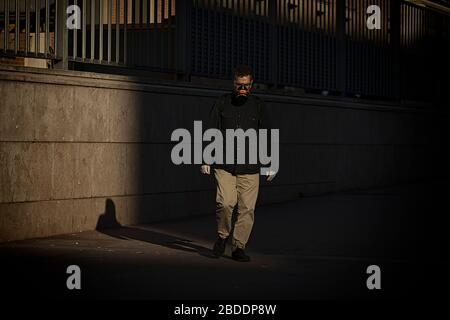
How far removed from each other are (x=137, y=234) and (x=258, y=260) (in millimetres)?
2452

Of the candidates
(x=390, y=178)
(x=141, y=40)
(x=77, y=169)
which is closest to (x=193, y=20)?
(x=141, y=40)

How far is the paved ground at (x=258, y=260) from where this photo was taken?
24.6ft

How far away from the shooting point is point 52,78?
10.9 m

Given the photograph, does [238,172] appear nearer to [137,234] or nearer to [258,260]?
[258,260]

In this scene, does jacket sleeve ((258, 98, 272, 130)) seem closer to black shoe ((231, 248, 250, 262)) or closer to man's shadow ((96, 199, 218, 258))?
black shoe ((231, 248, 250, 262))

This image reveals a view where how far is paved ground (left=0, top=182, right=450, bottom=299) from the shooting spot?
7.51m

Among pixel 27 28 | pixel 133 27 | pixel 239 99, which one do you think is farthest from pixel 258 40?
pixel 239 99

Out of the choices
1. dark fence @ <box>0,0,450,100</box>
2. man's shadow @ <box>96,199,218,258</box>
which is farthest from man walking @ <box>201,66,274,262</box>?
dark fence @ <box>0,0,450,100</box>

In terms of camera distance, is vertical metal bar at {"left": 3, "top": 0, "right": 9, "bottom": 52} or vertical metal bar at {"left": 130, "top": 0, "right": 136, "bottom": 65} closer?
vertical metal bar at {"left": 3, "top": 0, "right": 9, "bottom": 52}

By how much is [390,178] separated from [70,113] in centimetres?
1033

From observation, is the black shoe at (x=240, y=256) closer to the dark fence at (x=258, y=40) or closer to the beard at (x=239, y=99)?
the beard at (x=239, y=99)

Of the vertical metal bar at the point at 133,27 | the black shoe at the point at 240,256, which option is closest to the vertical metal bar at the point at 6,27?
the vertical metal bar at the point at 133,27

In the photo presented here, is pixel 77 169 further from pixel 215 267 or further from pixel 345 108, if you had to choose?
pixel 345 108

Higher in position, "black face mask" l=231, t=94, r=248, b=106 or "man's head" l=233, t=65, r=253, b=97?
"man's head" l=233, t=65, r=253, b=97
